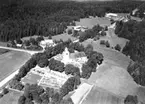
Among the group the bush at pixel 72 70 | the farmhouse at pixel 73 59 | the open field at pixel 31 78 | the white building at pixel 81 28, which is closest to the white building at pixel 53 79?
the open field at pixel 31 78

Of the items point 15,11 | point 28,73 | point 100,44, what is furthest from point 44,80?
point 15,11

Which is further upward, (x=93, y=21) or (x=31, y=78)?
A: (x=93, y=21)

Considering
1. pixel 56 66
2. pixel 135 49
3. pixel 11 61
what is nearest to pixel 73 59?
pixel 56 66

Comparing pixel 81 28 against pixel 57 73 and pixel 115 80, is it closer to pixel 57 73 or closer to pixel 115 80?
pixel 57 73

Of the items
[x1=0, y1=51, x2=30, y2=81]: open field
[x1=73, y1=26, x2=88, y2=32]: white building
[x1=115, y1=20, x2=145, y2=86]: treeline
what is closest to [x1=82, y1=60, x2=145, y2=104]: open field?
[x1=115, y1=20, x2=145, y2=86]: treeline

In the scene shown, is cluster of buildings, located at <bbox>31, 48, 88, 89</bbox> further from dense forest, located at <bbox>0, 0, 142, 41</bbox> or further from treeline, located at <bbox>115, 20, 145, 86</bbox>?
dense forest, located at <bbox>0, 0, 142, 41</bbox>

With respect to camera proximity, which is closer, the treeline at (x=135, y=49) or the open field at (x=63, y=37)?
the treeline at (x=135, y=49)

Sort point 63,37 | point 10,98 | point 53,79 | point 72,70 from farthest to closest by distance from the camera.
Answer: point 63,37 < point 72,70 < point 53,79 < point 10,98

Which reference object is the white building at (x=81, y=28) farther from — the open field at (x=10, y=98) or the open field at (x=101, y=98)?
the open field at (x=10, y=98)
